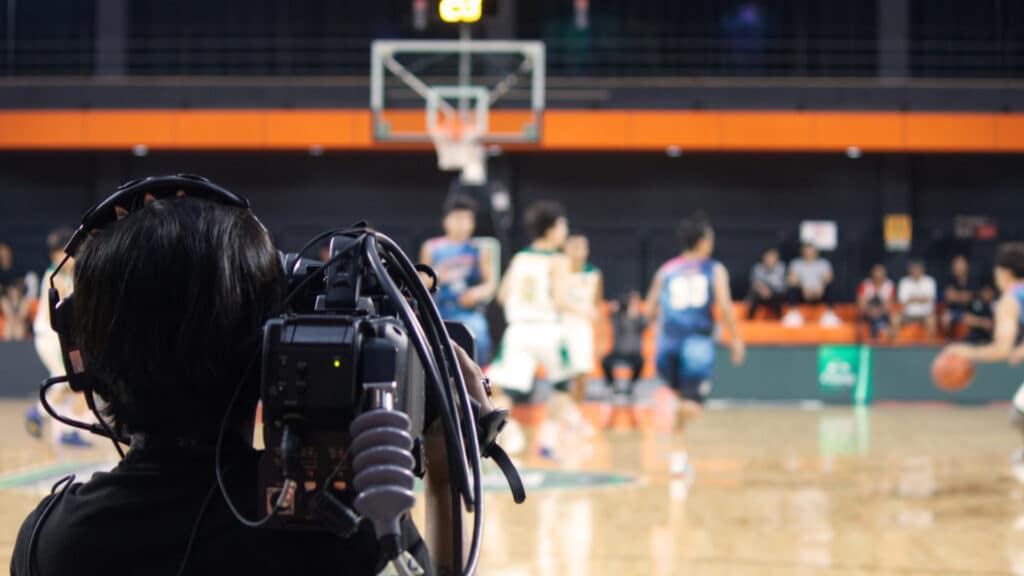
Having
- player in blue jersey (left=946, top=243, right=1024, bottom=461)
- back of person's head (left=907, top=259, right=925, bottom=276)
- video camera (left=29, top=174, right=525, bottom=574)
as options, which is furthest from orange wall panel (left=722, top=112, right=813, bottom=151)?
video camera (left=29, top=174, right=525, bottom=574)

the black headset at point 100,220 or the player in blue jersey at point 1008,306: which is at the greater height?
the black headset at point 100,220

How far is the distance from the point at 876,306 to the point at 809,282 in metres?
1.25

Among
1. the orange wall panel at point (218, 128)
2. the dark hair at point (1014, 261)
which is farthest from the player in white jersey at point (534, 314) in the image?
the orange wall panel at point (218, 128)

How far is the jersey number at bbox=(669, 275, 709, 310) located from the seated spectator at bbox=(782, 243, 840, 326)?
9472 mm

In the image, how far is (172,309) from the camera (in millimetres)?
1430

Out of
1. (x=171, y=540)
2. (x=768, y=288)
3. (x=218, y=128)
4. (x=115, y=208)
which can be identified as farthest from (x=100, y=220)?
(x=218, y=128)

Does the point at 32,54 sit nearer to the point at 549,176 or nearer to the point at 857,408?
the point at 549,176

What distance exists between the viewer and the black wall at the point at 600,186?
21422 mm

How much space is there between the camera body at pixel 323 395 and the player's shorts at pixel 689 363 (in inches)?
276

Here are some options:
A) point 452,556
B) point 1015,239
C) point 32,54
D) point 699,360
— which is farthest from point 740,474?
point 32,54

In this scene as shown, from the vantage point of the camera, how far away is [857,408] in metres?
14.4

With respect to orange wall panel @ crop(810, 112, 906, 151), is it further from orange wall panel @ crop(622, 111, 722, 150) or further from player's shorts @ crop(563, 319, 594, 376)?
player's shorts @ crop(563, 319, 594, 376)

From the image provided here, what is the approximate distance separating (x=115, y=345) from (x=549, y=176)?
2034cm

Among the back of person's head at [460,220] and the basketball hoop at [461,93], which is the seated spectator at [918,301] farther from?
the back of person's head at [460,220]
